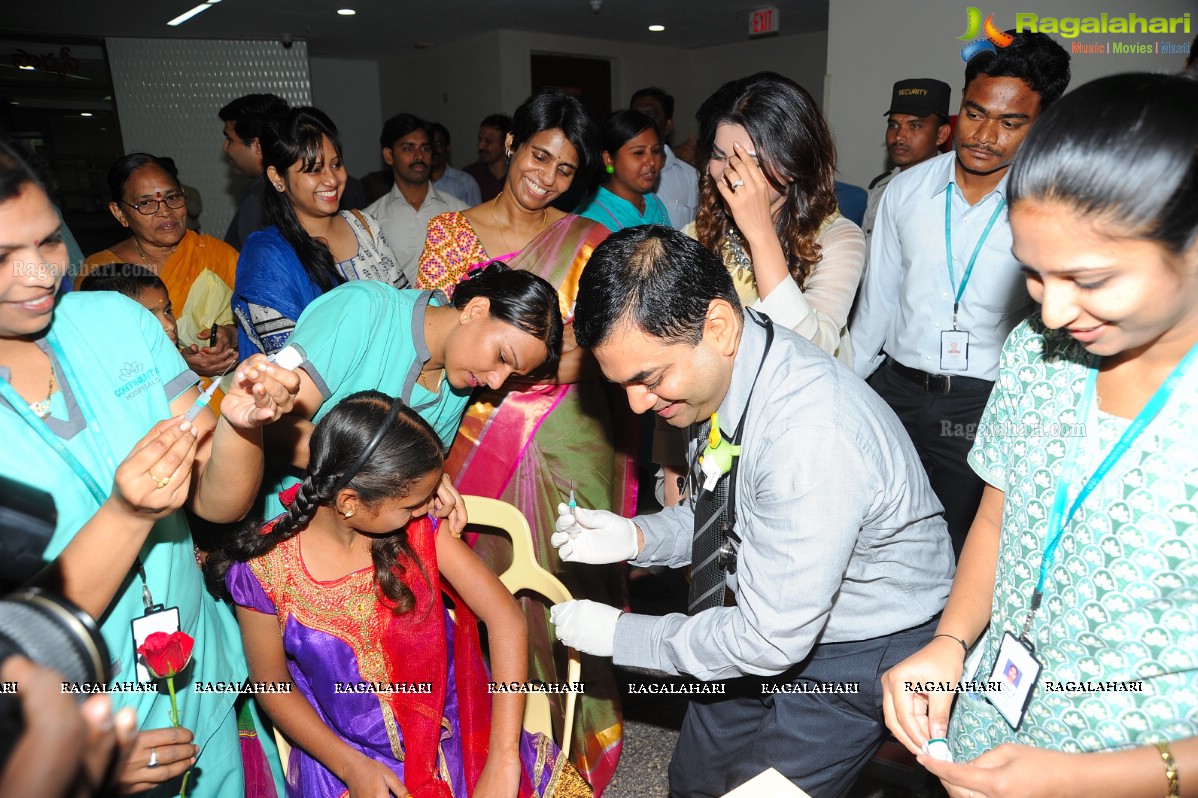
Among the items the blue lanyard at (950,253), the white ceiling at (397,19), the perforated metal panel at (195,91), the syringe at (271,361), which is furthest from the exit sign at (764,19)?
the syringe at (271,361)

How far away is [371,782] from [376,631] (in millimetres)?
272

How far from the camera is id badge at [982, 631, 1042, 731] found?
97 cm

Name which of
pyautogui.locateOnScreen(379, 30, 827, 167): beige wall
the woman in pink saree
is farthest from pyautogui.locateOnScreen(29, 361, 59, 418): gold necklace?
pyautogui.locateOnScreen(379, 30, 827, 167): beige wall

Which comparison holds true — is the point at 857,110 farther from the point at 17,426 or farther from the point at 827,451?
the point at 17,426

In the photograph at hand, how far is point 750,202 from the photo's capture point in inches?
68.5

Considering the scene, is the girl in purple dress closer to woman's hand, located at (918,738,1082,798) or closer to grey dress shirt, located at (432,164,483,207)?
woman's hand, located at (918,738,1082,798)

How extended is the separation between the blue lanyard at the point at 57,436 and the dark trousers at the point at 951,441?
1.85 metres

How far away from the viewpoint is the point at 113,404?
1143mm

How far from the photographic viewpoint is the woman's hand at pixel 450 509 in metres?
1.66

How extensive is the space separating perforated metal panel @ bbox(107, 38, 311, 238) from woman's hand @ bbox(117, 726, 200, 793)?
8.04 m

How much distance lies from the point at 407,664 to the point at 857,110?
4.23m

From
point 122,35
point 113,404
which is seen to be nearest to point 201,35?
point 122,35

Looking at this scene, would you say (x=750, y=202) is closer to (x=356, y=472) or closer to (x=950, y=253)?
(x=950, y=253)

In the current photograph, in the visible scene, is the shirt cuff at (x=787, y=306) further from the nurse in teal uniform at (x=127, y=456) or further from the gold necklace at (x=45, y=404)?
the gold necklace at (x=45, y=404)
